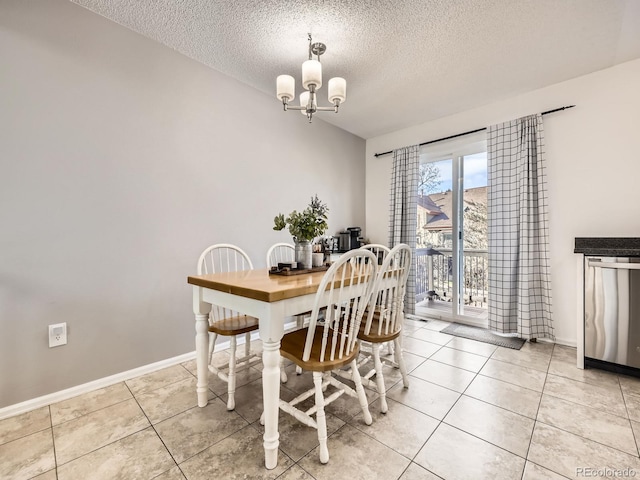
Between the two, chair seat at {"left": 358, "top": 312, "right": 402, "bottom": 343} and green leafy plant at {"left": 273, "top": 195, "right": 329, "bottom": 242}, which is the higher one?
green leafy plant at {"left": 273, "top": 195, "right": 329, "bottom": 242}

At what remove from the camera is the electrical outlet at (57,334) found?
1.75 meters

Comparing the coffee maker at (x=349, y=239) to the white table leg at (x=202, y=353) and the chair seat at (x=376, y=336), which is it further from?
the white table leg at (x=202, y=353)

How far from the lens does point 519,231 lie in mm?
2807

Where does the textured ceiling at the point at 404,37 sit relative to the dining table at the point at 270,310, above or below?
above

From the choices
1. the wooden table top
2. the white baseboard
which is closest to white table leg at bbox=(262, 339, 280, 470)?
the wooden table top

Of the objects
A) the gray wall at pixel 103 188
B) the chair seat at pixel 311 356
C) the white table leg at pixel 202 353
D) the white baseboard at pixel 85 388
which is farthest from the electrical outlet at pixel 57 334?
the chair seat at pixel 311 356

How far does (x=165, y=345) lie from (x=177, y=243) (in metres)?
0.83

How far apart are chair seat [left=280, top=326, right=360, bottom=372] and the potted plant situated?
1.68 feet

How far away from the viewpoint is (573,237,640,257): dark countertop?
203cm

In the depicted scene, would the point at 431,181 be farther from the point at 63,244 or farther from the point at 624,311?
the point at 63,244

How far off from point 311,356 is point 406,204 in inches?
111

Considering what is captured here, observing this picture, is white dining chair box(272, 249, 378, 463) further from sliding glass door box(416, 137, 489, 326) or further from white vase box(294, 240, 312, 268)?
sliding glass door box(416, 137, 489, 326)

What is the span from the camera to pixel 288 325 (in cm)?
321

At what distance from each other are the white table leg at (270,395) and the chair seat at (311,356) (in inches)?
4.9
